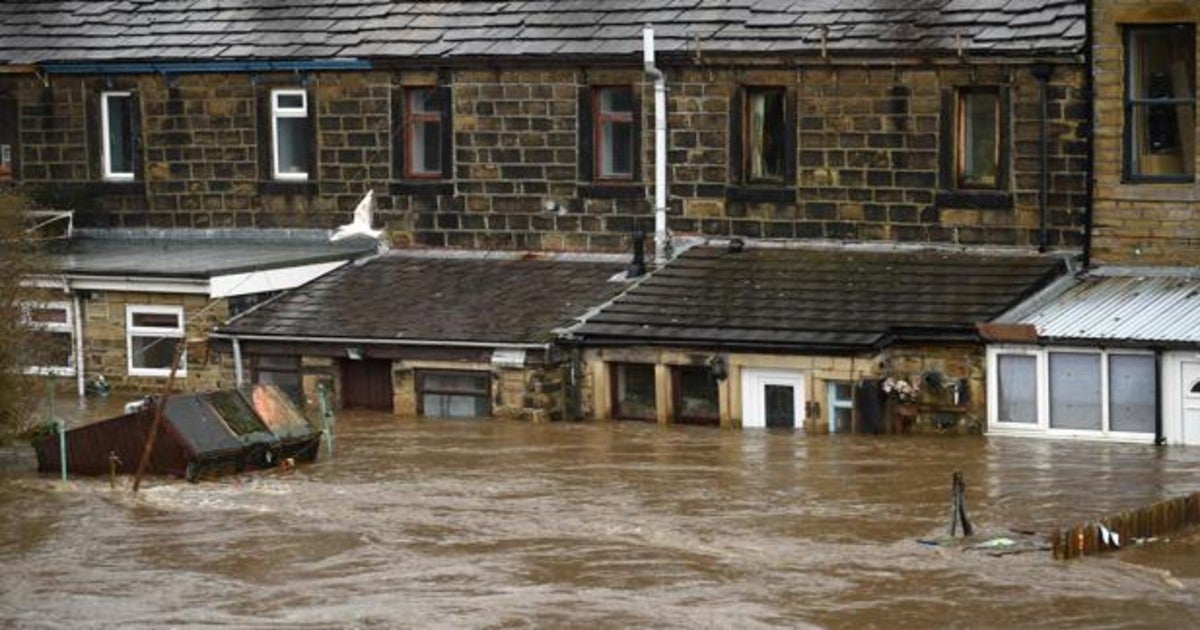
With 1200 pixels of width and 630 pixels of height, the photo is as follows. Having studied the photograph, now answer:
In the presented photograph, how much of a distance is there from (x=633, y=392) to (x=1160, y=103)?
7360 millimetres

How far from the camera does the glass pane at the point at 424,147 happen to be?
4244cm

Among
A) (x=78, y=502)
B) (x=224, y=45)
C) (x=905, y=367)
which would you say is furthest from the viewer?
(x=224, y=45)

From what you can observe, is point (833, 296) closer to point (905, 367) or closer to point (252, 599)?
point (905, 367)

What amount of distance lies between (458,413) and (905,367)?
611 cm

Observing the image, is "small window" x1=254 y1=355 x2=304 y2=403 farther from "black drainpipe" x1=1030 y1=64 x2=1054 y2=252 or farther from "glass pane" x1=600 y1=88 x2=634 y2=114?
"black drainpipe" x1=1030 y1=64 x2=1054 y2=252

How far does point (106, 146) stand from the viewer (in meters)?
44.9

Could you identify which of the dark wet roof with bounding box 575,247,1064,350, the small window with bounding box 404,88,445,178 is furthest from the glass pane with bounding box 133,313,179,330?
the dark wet roof with bounding box 575,247,1064,350

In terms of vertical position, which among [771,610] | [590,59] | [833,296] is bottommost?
[771,610]

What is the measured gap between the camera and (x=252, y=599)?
28234 millimetres

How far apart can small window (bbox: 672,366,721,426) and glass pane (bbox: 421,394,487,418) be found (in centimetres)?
268

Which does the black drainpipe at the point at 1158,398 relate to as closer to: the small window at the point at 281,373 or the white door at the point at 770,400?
the white door at the point at 770,400

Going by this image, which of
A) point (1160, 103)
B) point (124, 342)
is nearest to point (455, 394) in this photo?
point (124, 342)

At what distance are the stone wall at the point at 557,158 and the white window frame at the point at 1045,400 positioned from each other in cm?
310

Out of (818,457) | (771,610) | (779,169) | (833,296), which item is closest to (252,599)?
(771,610)
